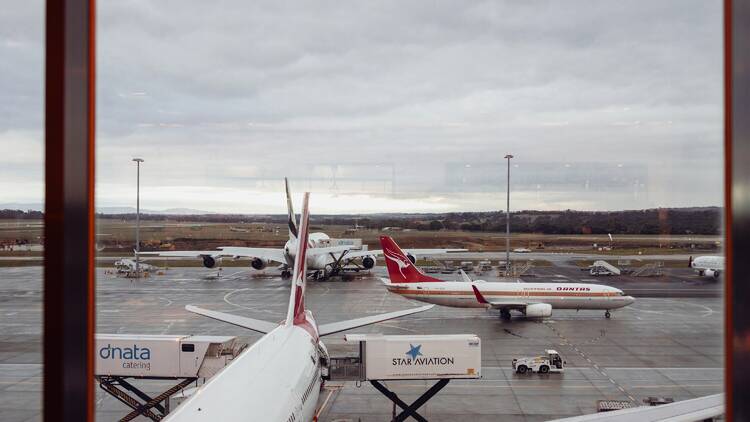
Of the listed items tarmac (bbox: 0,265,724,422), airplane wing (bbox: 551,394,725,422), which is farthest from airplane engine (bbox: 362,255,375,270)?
airplane wing (bbox: 551,394,725,422)

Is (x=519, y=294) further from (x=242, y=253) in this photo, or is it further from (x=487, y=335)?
(x=242, y=253)

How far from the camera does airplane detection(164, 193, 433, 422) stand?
17.1 feet

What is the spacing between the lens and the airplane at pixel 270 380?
17.1 ft

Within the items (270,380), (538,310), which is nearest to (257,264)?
(538,310)

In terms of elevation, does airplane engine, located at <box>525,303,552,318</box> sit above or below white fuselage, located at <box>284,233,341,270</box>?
below

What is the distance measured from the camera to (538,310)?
1931cm

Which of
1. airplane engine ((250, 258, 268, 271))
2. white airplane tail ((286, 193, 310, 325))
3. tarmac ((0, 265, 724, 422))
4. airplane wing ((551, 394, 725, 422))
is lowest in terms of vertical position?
tarmac ((0, 265, 724, 422))

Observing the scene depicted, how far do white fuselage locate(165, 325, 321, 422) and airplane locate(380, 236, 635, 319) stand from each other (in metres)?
11.6

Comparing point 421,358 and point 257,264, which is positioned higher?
point 421,358

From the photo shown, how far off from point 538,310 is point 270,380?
1528 centimetres

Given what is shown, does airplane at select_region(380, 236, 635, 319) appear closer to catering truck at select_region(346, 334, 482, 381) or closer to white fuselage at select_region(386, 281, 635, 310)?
white fuselage at select_region(386, 281, 635, 310)

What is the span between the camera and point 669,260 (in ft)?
63.3

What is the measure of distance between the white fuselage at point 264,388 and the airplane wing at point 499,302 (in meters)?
12.0

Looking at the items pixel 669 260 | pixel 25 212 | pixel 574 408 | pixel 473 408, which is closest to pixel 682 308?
pixel 669 260
